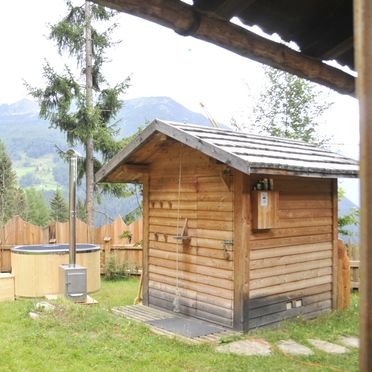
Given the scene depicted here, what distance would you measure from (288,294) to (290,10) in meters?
5.79

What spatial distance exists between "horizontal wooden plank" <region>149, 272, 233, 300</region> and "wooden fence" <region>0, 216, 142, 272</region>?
12.8 ft

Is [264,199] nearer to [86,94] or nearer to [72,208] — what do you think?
[72,208]

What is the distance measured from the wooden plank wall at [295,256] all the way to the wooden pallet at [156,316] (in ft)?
1.82

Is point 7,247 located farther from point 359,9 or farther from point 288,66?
point 359,9

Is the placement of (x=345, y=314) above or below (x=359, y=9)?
below

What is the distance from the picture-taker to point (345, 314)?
769 centimetres

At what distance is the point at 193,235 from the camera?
7418 millimetres

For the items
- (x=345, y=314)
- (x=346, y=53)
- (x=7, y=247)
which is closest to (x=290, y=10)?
(x=346, y=53)

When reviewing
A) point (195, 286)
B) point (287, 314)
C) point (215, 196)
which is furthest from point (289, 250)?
point (195, 286)

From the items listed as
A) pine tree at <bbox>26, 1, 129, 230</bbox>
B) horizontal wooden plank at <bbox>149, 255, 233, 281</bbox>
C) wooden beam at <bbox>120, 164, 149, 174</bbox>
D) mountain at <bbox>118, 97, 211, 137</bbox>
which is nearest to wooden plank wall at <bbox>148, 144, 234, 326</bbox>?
horizontal wooden plank at <bbox>149, 255, 233, 281</bbox>

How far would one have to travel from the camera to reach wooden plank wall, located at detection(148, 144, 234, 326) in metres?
6.82

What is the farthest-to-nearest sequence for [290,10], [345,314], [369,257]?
[345,314], [290,10], [369,257]

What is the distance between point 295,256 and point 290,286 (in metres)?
0.48


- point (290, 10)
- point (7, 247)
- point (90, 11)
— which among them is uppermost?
point (90, 11)
